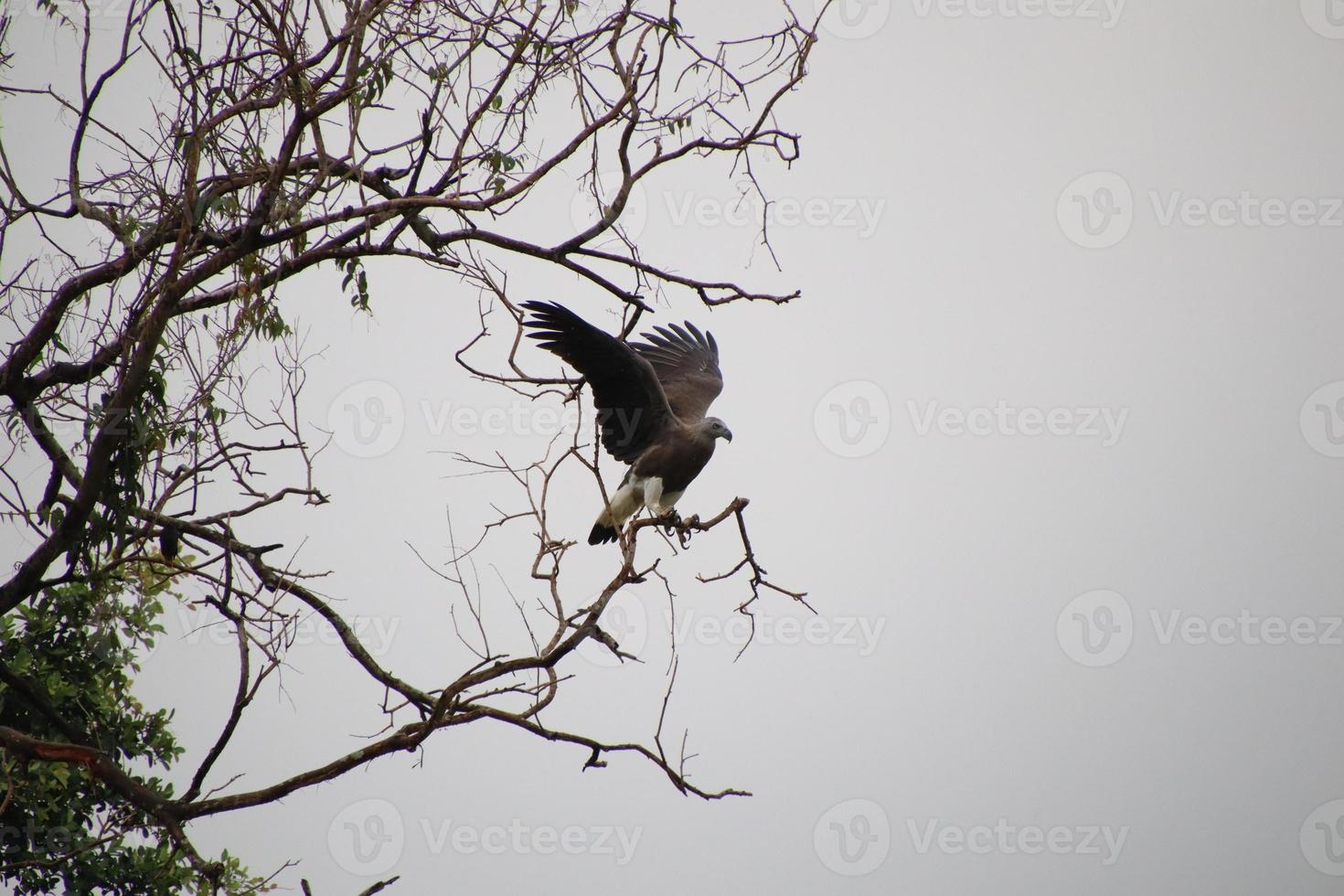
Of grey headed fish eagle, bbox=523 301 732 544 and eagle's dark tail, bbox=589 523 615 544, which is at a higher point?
grey headed fish eagle, bbox=523 301 732 544

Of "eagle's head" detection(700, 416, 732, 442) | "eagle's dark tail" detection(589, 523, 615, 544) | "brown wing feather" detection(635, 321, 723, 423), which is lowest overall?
"eagle's dark tail" detection(589, 523, 615, 544)

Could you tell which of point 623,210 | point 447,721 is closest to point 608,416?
point 623,210

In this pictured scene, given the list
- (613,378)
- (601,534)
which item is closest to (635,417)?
(613,378)

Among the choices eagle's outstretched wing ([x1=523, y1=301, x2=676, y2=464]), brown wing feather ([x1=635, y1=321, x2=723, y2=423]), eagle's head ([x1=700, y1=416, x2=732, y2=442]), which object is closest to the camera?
eagle's outstretched wing ([x1=523, y1=301, x2=676, y2=464])

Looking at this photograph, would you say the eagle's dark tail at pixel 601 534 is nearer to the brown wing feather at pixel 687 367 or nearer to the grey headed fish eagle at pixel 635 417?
the grey headed fish eagle at pixel 635 417

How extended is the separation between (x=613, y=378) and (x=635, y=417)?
1.21 ft

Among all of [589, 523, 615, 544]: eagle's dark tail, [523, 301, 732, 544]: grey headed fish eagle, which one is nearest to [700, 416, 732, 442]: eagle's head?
[523, 301, 732, 544]: grey headed fish eagle

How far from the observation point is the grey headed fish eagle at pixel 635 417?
5.46 metres

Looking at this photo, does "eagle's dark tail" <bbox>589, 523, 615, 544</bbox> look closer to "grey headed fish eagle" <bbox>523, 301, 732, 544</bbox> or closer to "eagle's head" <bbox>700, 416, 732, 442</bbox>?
"grey headed fish eagle" <bbox>523, 301, 732, 544</bbox>

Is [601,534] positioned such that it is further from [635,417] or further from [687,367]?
[687,367]

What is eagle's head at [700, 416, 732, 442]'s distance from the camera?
6008mm

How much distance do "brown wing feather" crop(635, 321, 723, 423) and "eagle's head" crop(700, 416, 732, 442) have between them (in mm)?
412

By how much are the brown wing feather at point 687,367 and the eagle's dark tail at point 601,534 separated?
0.77 m

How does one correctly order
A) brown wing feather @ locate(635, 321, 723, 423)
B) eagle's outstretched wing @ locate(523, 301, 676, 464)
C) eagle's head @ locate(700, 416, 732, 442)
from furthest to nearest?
brown wing feather @ locate(635, 321, 723, 423) → eagle's head @ locate(700, 416, 732, 442) → eagle's outstretched wing @ locate(523, 301, 676, 464)
